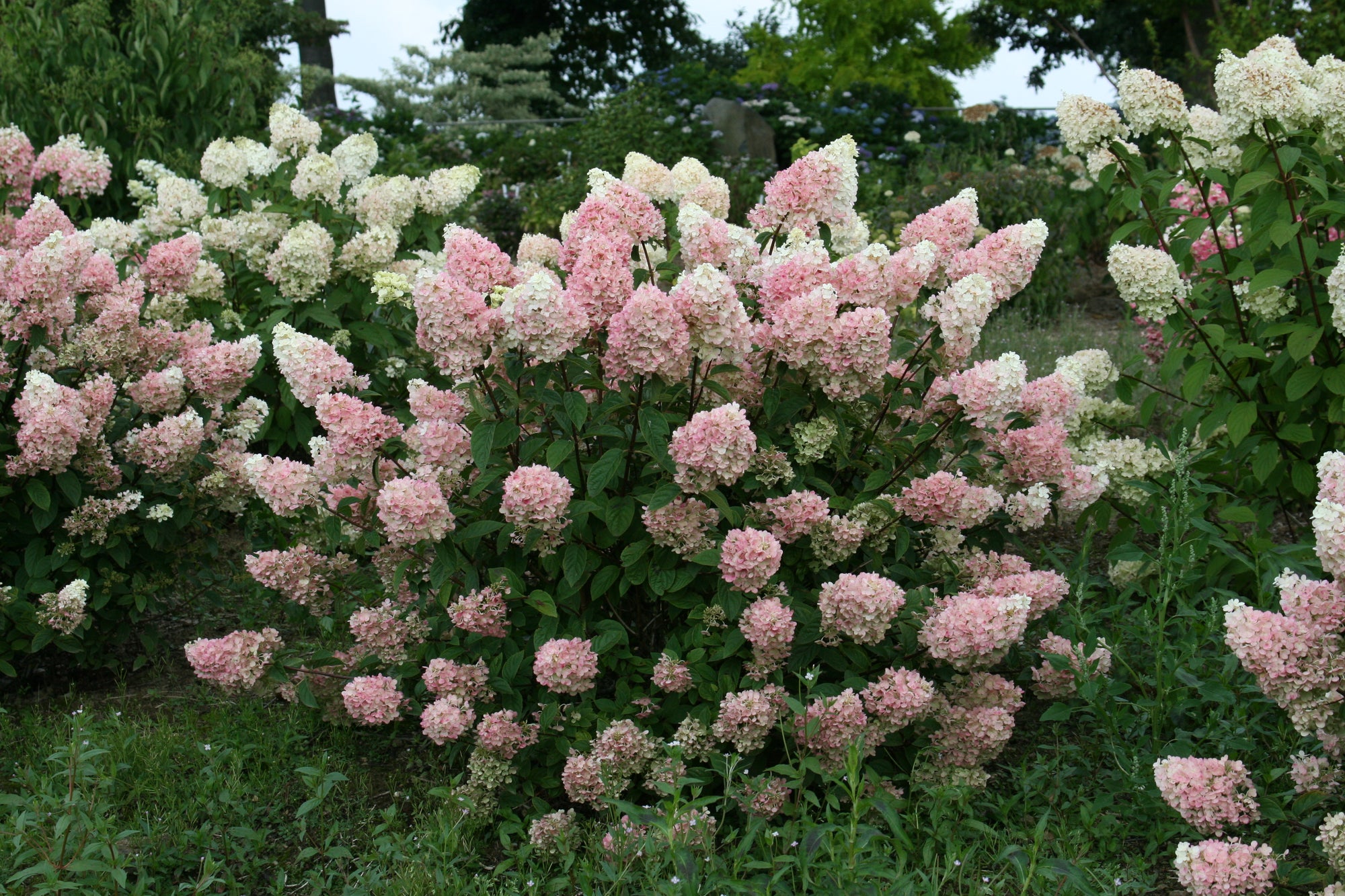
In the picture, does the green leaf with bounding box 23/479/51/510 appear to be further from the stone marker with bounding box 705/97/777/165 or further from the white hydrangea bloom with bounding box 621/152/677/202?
the stone marker with bounding box 705/97/777/165

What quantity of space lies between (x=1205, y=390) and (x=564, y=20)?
24.2m

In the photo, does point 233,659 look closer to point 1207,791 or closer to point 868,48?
point 1207,791

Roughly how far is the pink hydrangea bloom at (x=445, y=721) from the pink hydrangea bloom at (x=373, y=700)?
5.7 inches

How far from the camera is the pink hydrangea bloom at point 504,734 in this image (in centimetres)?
334

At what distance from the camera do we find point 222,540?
5.88m

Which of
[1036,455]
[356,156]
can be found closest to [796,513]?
[1036,455]

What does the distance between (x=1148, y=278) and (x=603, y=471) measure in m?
2.19

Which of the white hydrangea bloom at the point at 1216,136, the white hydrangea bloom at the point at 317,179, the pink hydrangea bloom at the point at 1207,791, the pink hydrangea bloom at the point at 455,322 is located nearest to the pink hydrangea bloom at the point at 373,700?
the pink hydrangea bloom at the point at 455,322

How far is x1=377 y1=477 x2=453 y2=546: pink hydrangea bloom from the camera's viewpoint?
122 inches

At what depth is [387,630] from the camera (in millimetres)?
3660

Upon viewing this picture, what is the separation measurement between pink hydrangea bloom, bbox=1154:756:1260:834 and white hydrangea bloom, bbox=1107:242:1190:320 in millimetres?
1812

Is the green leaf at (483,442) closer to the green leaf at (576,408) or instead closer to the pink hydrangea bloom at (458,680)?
the green leaf at (576,408)

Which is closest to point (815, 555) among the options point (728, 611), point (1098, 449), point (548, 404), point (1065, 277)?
point (728, 611)

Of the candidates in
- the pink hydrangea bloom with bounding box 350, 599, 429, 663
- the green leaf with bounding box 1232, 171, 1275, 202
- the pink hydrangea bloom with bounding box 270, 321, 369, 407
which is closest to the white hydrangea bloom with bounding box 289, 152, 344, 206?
the pink hydrangea bloom with bounding box 270, 321, 369, 407
